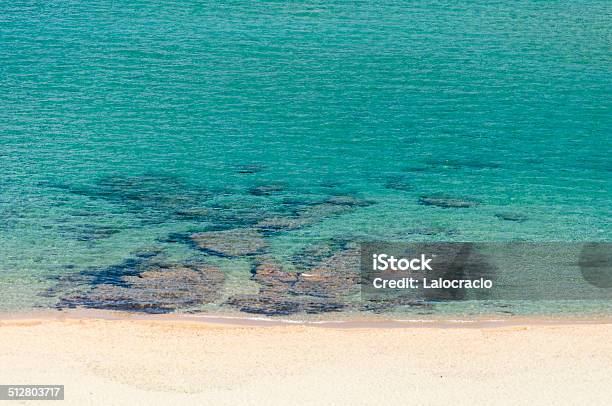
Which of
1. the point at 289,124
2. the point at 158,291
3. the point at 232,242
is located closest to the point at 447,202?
the point at 232,242

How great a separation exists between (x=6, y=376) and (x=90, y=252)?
5305 millimetres

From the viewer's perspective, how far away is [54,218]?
19172 mm

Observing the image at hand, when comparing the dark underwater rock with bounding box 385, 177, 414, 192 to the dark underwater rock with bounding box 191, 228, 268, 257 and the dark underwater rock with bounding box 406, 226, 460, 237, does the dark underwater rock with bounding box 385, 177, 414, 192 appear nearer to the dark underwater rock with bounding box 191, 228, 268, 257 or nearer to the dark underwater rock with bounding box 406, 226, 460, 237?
the dark underwater rock with bounding box 406, 226, 460, 237

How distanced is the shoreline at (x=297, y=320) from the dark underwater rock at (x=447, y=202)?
534 centimetres

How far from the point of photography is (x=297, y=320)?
48.5ft

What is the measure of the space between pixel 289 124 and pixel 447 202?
6510 mm

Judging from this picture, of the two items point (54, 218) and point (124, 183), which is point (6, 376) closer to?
point (54, 218)

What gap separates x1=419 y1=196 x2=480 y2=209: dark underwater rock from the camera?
20062 millimetres

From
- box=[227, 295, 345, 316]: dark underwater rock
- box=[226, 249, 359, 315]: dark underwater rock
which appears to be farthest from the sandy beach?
box=[226, 249, 359, 315]: dark underwater rock

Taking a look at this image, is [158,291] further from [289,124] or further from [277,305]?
[289,124]

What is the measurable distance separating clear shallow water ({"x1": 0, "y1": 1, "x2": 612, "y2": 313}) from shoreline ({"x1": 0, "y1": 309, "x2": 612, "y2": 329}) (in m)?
0.53

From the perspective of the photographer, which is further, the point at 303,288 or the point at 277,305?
the point at 303,288

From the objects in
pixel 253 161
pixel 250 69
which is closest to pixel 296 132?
pixel 253 161

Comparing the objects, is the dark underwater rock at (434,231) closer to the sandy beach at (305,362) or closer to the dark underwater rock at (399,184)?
the dark underwater rock at (399,184)
